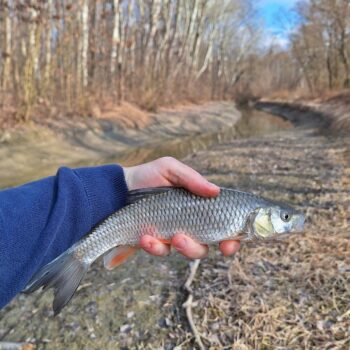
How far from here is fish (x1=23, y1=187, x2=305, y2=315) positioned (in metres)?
2.52

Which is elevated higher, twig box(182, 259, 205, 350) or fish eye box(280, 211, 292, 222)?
fish eye box(280, 211, 292, 222)

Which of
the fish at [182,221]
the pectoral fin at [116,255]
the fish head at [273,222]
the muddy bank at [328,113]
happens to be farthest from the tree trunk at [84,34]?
the fish head at [273,222]

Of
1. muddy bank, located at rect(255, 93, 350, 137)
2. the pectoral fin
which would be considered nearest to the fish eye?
the pectoral fin

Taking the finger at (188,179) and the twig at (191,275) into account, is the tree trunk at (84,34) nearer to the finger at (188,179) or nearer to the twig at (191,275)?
the twig at (191,275)

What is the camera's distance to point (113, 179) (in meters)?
2.89

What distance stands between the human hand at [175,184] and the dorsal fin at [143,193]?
18cm

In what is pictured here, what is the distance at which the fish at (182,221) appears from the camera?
2523mm

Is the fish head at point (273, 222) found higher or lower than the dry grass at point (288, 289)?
higher

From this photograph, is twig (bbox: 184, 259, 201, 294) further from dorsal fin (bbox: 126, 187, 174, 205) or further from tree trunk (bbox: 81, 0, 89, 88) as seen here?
tree trunk (bbox: 81, 0, 89, 88)

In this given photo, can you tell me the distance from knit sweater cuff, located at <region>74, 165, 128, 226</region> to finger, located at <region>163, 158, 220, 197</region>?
0.33 meters

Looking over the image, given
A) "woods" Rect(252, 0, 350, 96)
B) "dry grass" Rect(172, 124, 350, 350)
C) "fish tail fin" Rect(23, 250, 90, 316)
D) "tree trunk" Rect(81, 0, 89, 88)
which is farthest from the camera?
"woods" Rect(252, 0, 350, 96)

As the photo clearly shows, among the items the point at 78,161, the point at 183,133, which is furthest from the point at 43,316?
the point at 183,133

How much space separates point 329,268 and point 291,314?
2.94 feet

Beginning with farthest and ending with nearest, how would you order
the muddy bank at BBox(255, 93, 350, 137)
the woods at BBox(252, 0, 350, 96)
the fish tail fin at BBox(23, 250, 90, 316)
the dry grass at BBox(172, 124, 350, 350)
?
the woods at BBox(252, 0, 350, 96)
the muddy bank at BBox(255, 93, 350, 137)
the dry grass at BBox(172, 124, 350, 350)
the fish tail fin at BBox(23, 250, 90, 316)
